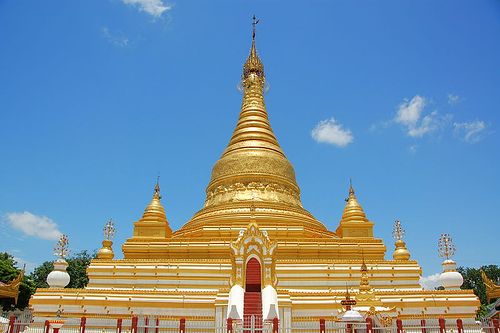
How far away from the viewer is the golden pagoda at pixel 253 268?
68.5 ft

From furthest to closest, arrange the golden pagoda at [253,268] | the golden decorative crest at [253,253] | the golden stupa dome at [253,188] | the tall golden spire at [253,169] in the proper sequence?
the tall golden spire at [253,169] → the golden stupa dome at [253,188] → the golden decorative crest at [253,253] → the golden pagoda at [253,268]

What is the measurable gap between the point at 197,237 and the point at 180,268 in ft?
12.6

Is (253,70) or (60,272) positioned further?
(253,70)

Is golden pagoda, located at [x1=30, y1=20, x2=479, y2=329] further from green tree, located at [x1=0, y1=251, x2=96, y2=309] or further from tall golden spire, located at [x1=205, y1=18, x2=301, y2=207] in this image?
green tree, located at [x1=0, y1=251, x2=96, y2=309]

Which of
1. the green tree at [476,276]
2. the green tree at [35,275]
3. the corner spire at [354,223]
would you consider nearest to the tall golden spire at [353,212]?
the corner spire at [354,223]

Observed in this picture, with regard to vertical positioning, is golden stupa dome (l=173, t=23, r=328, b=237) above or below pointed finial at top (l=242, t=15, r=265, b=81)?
below

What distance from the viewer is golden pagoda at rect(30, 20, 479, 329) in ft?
68.5

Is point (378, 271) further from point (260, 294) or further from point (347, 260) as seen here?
point (260, 294)

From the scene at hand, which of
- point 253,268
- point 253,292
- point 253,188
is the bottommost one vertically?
point 253,292

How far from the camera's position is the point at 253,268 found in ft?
71.5

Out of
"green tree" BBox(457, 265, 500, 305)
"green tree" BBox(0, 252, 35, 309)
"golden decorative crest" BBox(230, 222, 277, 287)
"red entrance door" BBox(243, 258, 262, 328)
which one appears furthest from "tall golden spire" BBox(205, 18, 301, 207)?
"green tree" BBox(457, 265, 500, 305)

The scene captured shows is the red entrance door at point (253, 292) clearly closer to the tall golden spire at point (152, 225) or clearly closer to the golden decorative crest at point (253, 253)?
the golden decorative crest at point (253, 253)

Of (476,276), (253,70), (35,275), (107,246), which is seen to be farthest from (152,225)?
(476,276)

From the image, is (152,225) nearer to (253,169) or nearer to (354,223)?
(253,169)
